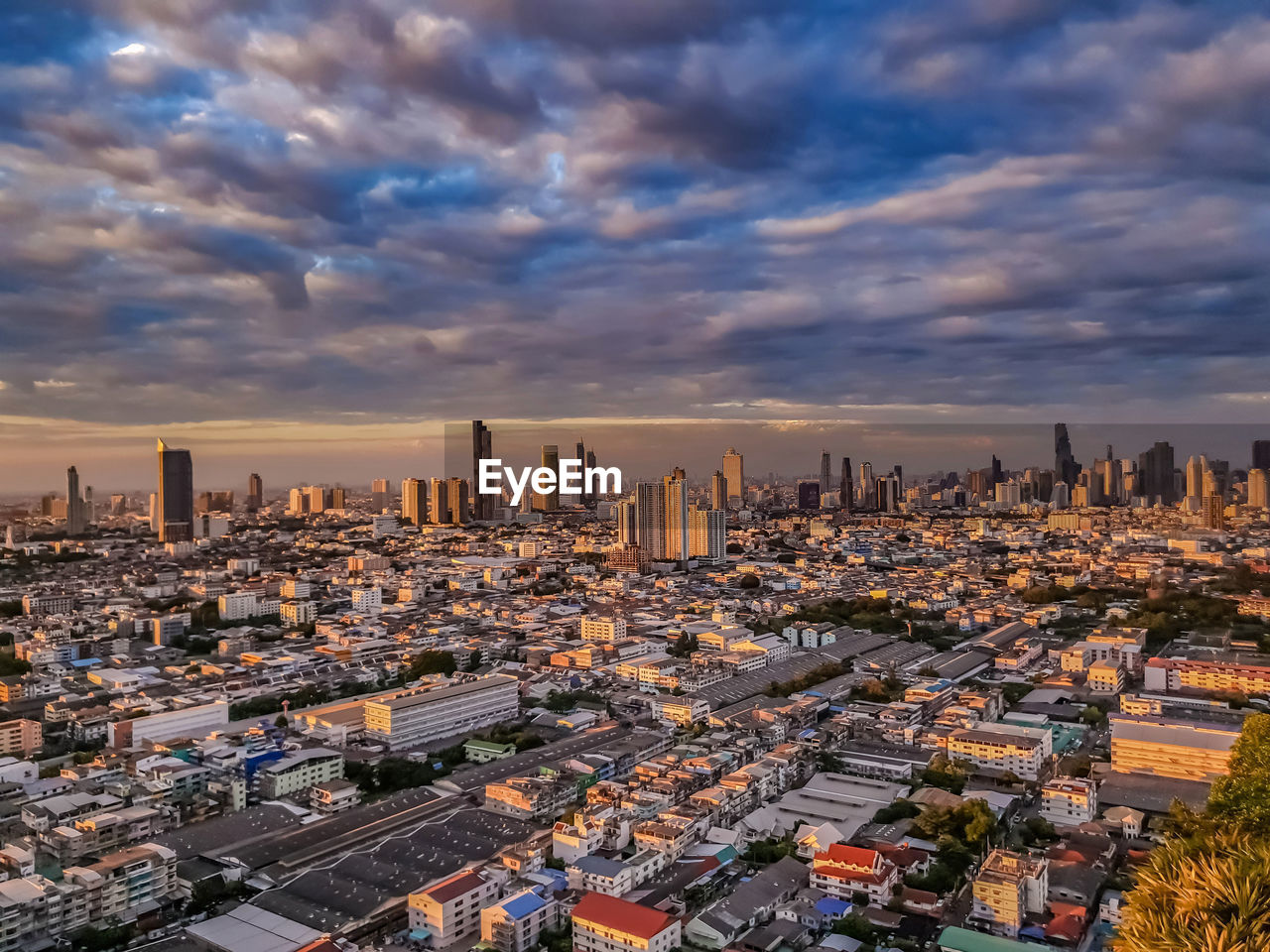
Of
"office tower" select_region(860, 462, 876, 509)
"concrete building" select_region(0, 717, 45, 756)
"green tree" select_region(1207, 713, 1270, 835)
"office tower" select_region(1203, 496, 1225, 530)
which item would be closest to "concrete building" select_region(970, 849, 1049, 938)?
"green tree" select_region(1207, 713, 1270, 835)

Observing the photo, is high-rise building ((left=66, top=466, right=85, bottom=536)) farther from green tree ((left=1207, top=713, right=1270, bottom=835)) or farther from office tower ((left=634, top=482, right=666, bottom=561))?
green tree ((left=1207, top=713, right=1270, bottom=835))

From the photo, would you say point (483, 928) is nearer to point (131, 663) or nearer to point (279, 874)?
point (279, 874)

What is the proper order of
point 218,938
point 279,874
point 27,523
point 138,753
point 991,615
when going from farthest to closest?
1. point 27,523
2. point 991,615
3. point 138,753
4. point 279,874
5. point 218,938

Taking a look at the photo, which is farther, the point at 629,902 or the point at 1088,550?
the point at 1088,550

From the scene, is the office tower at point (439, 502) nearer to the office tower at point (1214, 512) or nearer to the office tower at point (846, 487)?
the office tower at point (846, 487)

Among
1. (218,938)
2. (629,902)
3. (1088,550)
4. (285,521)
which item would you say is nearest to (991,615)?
(1088,550)

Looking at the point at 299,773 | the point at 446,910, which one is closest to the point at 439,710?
the point at 299,773
